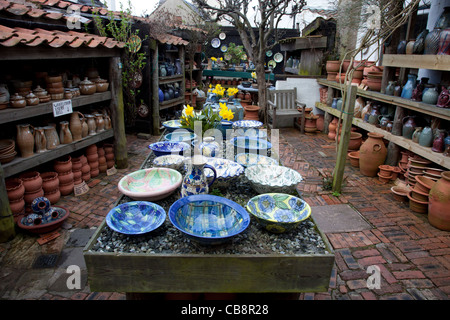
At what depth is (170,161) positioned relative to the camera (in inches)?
119

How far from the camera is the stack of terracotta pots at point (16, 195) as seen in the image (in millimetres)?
3305

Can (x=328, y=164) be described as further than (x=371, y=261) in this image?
Yes

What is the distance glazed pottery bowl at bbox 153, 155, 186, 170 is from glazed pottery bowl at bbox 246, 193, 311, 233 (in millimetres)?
922

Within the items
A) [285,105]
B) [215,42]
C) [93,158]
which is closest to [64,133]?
[93,158]

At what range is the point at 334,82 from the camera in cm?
706

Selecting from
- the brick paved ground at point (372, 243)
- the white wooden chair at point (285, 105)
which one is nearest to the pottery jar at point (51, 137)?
the brick paved ground at point (372, 243)

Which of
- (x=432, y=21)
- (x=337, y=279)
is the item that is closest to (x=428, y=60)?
(x=432, y=21)

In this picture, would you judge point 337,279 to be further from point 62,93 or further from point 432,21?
point 432,21

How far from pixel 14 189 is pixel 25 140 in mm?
607

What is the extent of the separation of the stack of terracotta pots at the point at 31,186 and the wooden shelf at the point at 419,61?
5.17m

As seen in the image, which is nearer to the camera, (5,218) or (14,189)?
(5,218)

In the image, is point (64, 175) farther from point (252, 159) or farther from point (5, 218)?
point (252, 159)

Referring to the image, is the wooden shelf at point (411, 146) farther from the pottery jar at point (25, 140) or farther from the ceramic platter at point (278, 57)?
the ceramic platter at point (278, 57)
